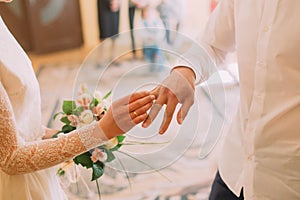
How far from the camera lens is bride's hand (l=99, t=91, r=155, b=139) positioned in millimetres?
845

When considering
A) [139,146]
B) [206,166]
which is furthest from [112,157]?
[206,166]

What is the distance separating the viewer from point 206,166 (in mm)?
2514

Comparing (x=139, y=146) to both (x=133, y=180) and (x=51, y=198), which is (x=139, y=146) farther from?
(x=133, y=180)

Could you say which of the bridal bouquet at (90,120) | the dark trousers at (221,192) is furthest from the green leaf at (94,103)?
the dark trousers at (221,192)

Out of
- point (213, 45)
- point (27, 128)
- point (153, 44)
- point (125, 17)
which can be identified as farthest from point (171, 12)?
point (27, 128)

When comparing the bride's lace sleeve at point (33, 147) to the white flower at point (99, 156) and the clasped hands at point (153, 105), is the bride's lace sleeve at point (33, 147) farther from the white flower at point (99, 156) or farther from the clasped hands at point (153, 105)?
the white flower at point (99, 156)

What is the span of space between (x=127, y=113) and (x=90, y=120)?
0.21 meters

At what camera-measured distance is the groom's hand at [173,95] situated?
0.89 metres

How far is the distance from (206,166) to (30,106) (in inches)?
67.7

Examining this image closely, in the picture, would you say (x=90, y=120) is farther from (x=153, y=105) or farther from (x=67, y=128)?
(x=153, y=105)

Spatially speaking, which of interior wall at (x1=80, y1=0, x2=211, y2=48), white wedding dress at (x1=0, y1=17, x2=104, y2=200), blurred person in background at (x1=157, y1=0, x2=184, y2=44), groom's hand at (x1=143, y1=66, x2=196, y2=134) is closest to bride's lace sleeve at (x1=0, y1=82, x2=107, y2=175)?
white wedding dress at (x1=0, y1=17, x2=104, y2=200)

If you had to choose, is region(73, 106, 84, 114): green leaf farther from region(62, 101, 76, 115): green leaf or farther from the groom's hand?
the groom's hand

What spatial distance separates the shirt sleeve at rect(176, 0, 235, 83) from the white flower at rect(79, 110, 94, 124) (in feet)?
0.80

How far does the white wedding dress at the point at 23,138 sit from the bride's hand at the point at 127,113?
Result: 0.11 ft
